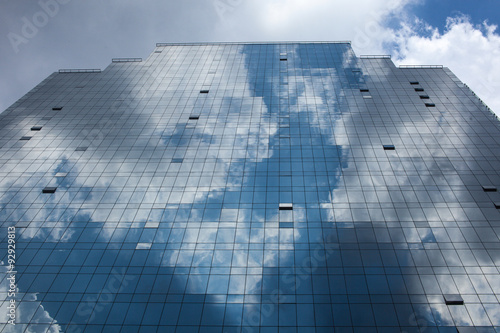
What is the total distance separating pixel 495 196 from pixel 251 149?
26089 mm

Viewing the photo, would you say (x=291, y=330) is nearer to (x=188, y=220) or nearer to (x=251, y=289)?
(x=251, y=289)

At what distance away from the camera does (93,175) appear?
3703 cm

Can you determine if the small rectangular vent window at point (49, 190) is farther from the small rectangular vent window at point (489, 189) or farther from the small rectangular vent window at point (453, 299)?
the small rectangular vent window at point (489, 189)

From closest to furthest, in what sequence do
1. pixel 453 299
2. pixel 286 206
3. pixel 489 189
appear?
pixel 453 299
pixel 286 206
pixel 489 189

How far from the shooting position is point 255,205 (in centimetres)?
3322

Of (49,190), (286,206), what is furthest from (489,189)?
(49,190)

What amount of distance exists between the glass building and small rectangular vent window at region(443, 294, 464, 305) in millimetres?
106

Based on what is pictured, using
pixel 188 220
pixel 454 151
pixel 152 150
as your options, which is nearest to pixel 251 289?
pixel 188 220

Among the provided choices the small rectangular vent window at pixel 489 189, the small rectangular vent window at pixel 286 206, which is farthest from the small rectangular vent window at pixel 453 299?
the small rectangular vent window at pixel 286 206

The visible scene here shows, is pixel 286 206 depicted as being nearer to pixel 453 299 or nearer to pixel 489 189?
pixel 453 299

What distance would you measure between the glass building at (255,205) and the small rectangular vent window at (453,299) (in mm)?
106

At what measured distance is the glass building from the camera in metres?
25.5

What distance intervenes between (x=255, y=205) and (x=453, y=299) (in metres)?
18.4

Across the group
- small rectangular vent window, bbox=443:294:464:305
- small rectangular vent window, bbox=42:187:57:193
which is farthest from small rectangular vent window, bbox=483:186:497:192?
small rectangular vent window, bbox=42:187:57:193
